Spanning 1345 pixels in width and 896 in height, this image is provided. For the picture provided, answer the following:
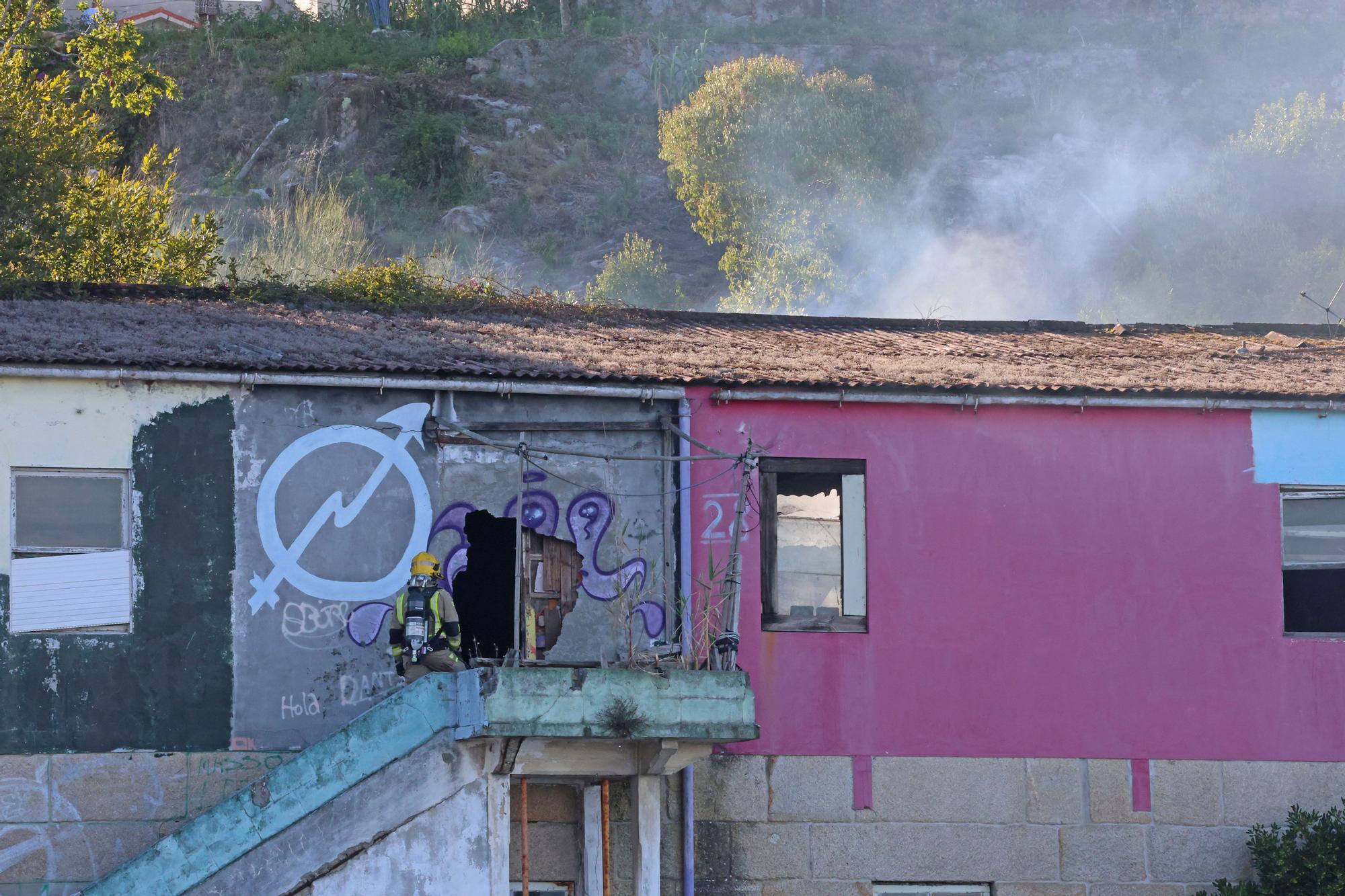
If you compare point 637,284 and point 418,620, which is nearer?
point 418,620

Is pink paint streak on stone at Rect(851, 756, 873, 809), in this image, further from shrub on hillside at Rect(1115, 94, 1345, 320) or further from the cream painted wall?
shrub on hillside at Rect(1115, 94, 1345, 320)

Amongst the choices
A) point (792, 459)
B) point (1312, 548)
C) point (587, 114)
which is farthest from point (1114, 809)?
point (587, 114)

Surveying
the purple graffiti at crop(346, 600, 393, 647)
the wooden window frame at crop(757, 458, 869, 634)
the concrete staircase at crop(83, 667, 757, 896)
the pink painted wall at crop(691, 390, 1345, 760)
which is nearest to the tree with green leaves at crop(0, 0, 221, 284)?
the purple graffiti at crop(346, 600, 393, 647)

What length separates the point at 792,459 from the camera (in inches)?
579

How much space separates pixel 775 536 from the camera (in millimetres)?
14711

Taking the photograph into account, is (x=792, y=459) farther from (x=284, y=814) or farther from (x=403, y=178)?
(x=403, y=178)

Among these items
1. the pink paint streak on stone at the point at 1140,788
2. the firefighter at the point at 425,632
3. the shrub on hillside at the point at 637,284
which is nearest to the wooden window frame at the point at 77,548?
the firefighter at the point at 425,632

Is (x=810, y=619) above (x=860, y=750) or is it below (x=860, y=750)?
above

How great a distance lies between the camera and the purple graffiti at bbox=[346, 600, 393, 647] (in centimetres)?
1385

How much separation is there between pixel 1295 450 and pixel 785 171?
28.7 meters

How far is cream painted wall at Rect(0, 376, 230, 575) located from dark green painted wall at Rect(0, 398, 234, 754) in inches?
6.1

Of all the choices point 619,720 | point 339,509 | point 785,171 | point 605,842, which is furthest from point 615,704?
point 785,171

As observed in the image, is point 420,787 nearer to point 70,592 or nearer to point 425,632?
point 425,632

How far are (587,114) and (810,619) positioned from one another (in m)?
42.1
